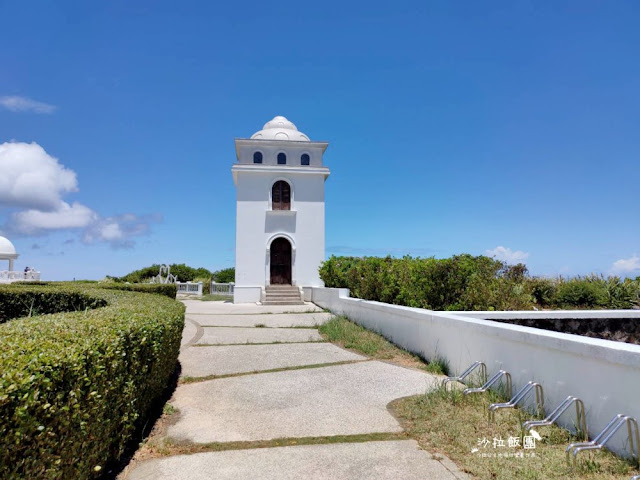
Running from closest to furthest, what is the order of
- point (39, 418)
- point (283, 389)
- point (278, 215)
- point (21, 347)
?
1. point (39, 418)
2. point (21, 347)
3. point (283, 389)
4. point (278, 215)

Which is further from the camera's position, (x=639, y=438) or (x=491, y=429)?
(x=491, y=429)

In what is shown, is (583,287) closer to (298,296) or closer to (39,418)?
(298,296)

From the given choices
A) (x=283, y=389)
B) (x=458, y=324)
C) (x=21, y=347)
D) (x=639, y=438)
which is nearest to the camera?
(x=21, y=347)

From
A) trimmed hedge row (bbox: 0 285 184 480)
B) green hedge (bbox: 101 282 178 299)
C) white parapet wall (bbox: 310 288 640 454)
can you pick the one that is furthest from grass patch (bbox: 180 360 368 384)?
green hedge (bbox: 101 282 178 299)

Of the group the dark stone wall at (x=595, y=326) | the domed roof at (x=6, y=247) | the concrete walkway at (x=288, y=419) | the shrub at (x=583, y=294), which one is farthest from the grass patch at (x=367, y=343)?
the domed roof at (x=6, y=247)

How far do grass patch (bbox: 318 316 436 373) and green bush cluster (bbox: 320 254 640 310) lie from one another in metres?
1.35

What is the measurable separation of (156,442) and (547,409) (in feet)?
13.5

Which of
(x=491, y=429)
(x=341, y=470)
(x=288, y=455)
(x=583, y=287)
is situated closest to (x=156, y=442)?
(x=288, y=455)

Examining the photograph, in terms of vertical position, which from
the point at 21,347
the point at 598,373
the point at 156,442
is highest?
the point at 21,347

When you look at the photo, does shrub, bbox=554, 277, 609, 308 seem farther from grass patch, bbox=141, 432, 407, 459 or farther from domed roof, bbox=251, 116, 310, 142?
domed roof, bbox=251, 116, 310, 142

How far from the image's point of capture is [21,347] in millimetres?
2811

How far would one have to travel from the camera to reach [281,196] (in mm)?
23141

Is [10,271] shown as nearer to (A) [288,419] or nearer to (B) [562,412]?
(A) [288,419]

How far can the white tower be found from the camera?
22406 millimetres
